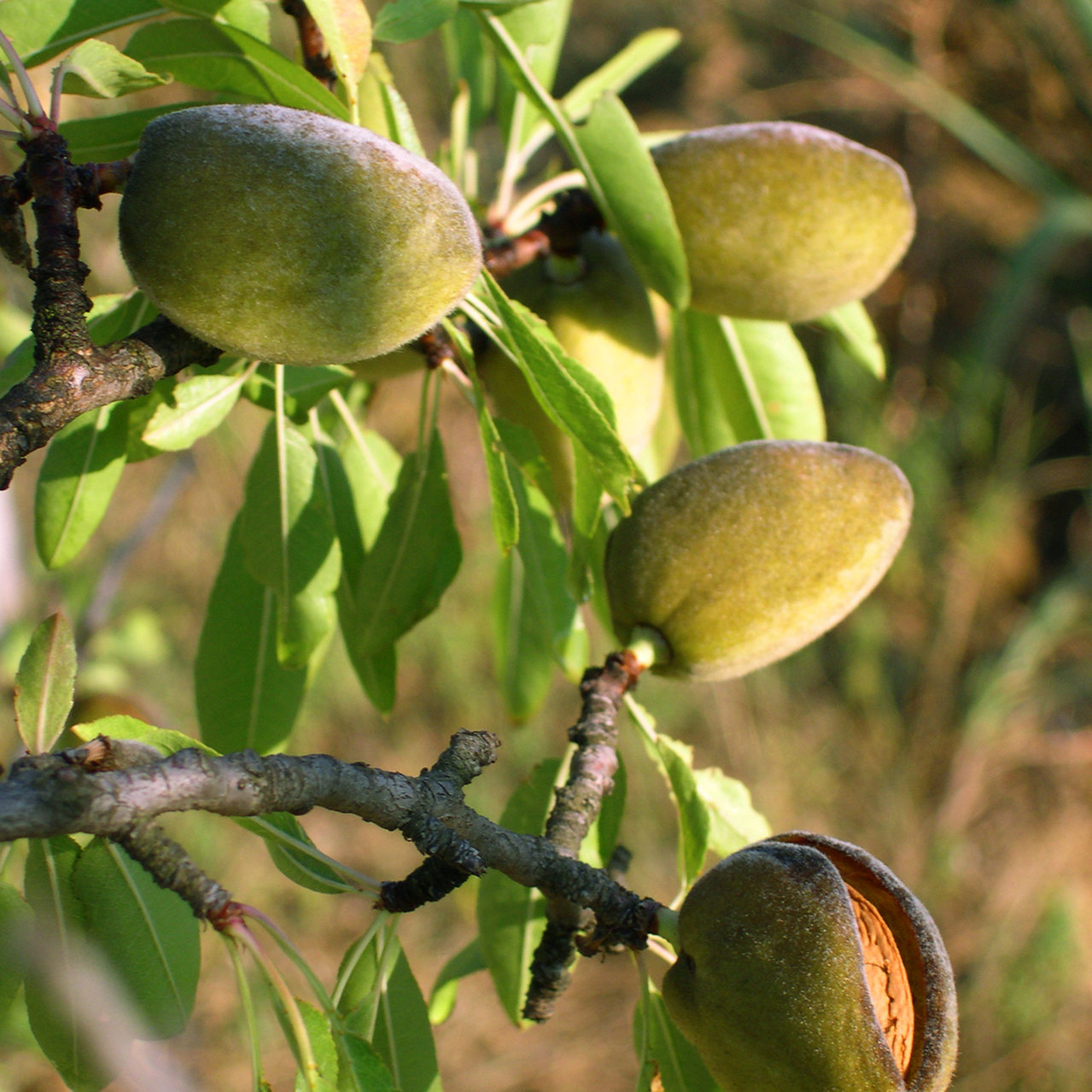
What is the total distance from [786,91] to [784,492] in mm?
4866

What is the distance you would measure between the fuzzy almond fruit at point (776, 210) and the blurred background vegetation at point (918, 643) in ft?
5.60

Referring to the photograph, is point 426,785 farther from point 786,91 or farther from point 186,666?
point 786,91

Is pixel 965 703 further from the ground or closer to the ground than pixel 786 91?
closer to the ground

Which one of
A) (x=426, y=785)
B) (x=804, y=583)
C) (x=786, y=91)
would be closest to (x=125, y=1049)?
(x=426, y=785)

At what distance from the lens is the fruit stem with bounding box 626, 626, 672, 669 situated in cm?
83

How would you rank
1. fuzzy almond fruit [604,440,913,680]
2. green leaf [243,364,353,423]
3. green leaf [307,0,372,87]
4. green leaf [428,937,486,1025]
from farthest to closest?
green leaf [428,937,486,1025], green leaf [243,364,353,423], fuzzy almond fruit [604,440,913,680], green leaf [307,0,372,87]

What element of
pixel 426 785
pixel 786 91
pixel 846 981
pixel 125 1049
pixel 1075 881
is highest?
pixel 125 1049

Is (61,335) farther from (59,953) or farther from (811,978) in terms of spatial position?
(811,978)

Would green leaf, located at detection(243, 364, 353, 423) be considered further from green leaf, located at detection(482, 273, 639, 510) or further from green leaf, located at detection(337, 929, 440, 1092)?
green leaf, located at detection(337, 929, 440, 1092)

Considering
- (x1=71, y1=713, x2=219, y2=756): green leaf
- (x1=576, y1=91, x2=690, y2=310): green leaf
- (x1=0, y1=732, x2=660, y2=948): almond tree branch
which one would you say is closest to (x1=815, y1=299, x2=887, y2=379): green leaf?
(x1=576, y1=91, x2=690, y2=310): green leaf

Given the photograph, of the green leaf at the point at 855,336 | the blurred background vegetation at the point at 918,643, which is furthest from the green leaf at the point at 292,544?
the blurred background vegetation at the point at 918,643

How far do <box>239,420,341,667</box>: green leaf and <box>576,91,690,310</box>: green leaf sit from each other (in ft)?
1.12

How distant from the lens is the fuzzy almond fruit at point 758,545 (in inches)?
30.4

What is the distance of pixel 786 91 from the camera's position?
498 cm
